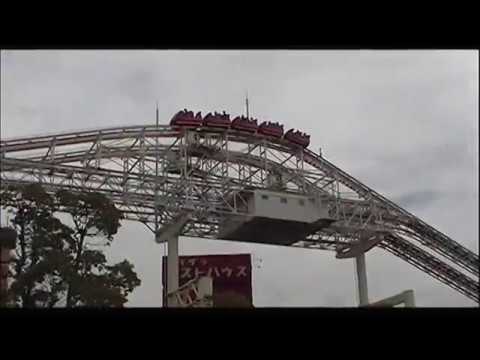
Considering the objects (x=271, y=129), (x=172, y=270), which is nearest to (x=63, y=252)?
(x=172, y=270)

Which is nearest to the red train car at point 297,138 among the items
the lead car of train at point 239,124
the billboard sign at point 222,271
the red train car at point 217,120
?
the lead car of train at point 239,124

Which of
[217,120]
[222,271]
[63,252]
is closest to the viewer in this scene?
[63,252]

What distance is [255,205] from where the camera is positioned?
12219 millimetres

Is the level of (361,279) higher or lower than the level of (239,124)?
lower

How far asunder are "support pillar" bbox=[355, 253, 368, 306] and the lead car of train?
7.74 ft

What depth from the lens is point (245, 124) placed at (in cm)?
1198

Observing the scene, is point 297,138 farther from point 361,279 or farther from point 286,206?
point 361,279

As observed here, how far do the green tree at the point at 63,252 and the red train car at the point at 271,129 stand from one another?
2.97 meters

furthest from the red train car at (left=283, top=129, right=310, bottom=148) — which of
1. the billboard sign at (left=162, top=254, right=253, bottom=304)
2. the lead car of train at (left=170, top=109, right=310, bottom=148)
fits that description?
the billboard sign at (left=162, top=254, right=253, bottom=304)

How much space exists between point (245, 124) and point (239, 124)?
0.46ft

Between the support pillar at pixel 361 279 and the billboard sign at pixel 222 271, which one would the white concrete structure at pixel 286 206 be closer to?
the support pillar at pixel 361 279

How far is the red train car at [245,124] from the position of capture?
37.8 feet
